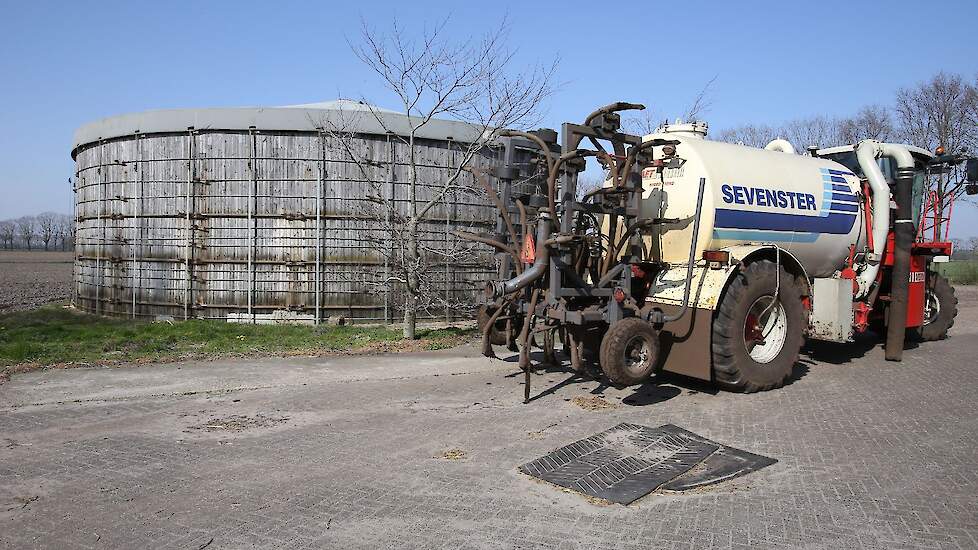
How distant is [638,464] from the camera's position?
18.4 feet

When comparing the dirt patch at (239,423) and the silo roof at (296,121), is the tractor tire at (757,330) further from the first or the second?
the silo roof at (296,121)

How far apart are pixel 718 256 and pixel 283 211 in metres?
10.1

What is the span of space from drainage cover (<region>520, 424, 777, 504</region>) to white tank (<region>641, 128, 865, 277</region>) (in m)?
2.86

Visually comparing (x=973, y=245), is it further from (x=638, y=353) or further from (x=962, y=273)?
(x=638, y=353)

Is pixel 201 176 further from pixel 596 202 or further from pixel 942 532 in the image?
pixel 942 532

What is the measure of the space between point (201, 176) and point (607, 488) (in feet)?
42.8

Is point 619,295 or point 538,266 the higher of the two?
point 538,266

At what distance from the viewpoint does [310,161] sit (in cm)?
1473

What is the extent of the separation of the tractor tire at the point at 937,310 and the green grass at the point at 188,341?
336 inches

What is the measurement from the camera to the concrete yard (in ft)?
14.4

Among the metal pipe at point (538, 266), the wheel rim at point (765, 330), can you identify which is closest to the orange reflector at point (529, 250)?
the metal pipe at point (538, 266)

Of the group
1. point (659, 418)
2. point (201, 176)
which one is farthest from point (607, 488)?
point (201, 176)

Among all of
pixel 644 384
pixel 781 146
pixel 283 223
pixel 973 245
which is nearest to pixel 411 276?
pixel 283 223

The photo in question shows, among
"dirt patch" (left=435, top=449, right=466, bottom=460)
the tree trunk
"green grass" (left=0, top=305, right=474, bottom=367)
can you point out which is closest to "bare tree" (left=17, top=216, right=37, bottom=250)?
"green grass" (left=0, top=305, right=474, bottom=367)
